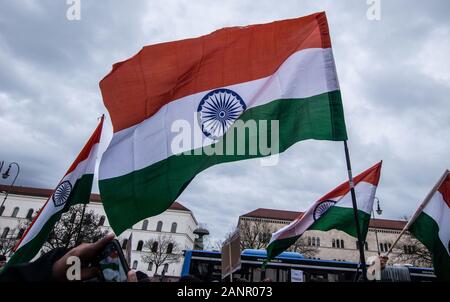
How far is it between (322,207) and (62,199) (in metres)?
5.87

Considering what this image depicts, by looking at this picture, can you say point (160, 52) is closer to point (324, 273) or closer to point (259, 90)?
point (259, 90)

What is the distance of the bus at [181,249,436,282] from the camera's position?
12602 mm

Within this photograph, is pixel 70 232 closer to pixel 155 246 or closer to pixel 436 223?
pixel 436 223

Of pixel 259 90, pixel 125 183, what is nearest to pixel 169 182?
pixel 125 183

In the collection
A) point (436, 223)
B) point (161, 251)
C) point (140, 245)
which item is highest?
point (140, 245)

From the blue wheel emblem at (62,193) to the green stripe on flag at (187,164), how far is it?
140cm

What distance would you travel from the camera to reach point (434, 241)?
579cm

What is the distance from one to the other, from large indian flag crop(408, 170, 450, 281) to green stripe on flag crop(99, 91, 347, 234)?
3.35 metres

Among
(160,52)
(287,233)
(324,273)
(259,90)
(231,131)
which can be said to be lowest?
(324,273)

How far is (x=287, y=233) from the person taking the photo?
713cm

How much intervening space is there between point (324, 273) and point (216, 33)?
11.4 m

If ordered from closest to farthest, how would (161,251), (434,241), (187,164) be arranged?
1. (187,164)
2. (434,241)
3. (161,251)

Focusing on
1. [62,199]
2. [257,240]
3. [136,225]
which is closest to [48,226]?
[62,199]

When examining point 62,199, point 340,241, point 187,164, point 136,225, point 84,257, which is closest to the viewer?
point 84,257
